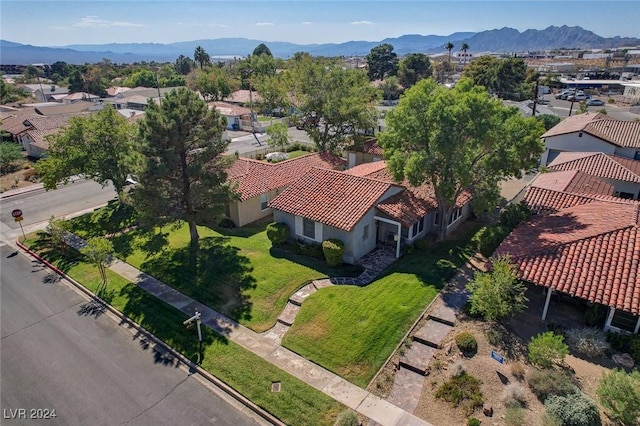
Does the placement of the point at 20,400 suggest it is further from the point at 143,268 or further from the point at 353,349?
the point at 353,349

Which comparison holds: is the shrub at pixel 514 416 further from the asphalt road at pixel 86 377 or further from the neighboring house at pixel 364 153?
the neighboring house at pixel 364 153

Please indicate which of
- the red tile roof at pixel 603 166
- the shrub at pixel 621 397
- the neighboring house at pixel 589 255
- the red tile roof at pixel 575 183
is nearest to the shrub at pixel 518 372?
the shrub at pixel 621 397

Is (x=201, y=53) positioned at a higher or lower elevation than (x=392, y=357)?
higher

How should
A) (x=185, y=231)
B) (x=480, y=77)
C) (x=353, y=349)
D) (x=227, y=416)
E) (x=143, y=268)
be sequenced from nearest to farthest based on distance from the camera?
(x=227, y=416) < (x=353, y=349) < (x=143, y=268) < (x=185, y=231) < (x=480, y=77)

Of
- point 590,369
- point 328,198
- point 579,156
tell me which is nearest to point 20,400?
point 328,198

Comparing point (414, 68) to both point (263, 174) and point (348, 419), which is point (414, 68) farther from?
point (348, 419)
